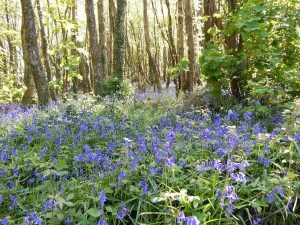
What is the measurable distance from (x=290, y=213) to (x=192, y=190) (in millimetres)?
931

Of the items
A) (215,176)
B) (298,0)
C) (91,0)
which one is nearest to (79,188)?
(215,176)

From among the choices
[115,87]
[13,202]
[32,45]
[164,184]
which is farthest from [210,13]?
[13,202]

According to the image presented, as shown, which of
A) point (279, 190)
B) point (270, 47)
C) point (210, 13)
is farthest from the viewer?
point (210, 13)

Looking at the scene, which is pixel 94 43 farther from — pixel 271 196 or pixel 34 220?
pixel 271 196

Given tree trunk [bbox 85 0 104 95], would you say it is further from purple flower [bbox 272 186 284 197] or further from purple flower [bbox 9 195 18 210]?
purple flower [bbox 272 186 284 197]

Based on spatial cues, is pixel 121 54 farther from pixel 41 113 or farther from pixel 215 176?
pixel 215 176

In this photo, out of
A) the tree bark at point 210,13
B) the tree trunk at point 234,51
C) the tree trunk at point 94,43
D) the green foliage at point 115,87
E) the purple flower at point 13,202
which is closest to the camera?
Answer: the purple flower at point 13,202

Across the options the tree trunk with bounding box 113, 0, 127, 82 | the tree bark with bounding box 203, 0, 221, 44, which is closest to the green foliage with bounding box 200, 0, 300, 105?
the tree bark with bounding box 203, 0, 221, 44

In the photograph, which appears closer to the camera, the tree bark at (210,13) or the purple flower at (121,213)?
the purple flower at (121,213)

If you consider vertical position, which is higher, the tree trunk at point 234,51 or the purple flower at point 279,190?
the tree trunk at point 234,51

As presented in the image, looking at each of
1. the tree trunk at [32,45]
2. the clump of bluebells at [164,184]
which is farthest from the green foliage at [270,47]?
the tree trunk at [32,45]

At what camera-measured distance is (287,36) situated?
21.1ft

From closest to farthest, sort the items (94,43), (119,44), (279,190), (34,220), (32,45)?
(34,220)
(279,190)
(32,45)
(119,44)
(94,43)

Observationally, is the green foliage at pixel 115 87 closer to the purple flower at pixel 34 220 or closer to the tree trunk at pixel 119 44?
the tree trunk at pixel 119 44
